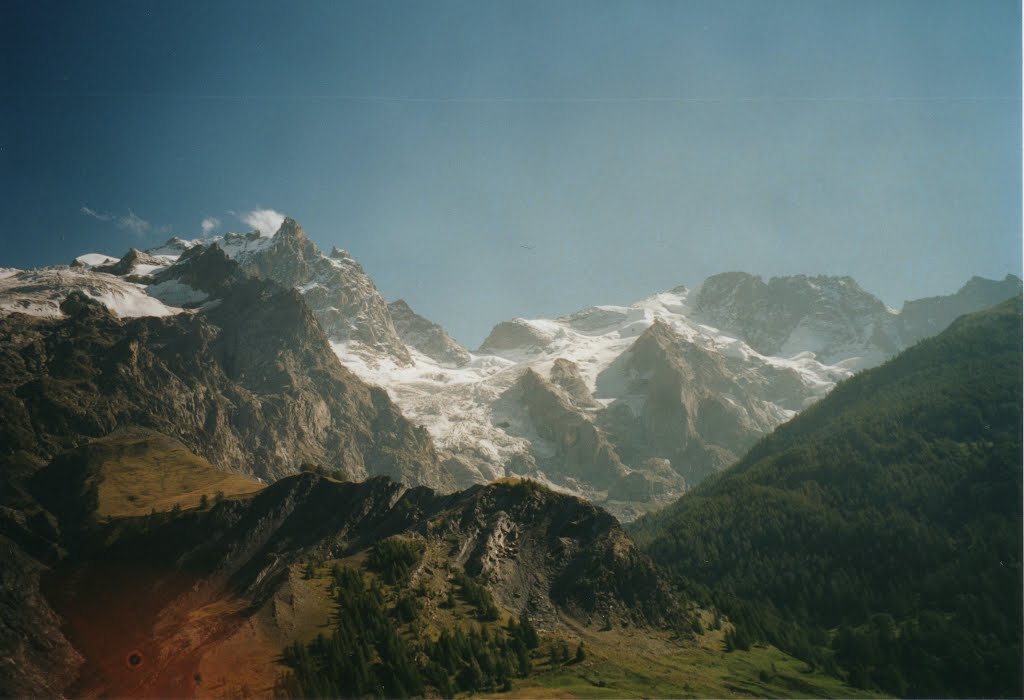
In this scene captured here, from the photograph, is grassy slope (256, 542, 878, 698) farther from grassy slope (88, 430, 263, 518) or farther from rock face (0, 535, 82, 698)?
grassy slope (88, 430, 263, 518)

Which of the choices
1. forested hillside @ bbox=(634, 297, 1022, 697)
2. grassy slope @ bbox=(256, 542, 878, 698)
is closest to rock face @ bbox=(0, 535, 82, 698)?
grassy slope @ bbox=(256, 542, 878, 698)

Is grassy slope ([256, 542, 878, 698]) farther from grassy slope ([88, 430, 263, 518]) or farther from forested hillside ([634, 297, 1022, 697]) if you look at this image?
grassy slope ([88, 430, 263, 518])

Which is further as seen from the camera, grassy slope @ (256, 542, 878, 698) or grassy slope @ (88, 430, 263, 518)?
grassy slope @ (88, 430, 263, 518)

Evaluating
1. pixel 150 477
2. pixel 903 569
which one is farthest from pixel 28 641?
pixel 903 569

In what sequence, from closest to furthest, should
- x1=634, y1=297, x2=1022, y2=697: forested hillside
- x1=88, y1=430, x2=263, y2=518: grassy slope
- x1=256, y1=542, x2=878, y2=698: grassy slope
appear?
1. x1=256, y1=542, x2=878, y2=698: grassy slope
2. x1=634, y1=297, x2=1022, y2=697: forested hillside
3. x1=88, y1=430, x2=263, y2=518: grassy slope

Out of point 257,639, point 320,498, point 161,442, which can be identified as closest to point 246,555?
point 320,498

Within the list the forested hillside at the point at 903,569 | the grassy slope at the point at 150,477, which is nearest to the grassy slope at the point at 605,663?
the forested hillside at the point at 903,569

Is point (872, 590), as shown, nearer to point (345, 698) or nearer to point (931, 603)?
point (931, 603)

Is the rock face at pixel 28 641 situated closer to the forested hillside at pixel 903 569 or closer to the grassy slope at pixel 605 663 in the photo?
the grassy slope at pixel 605 663

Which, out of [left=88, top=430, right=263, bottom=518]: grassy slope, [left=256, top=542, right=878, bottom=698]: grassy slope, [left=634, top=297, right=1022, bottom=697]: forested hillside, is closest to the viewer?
[left=256, top=542, right=878, bottom=698]: grassy slope

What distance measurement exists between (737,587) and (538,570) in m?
90.9

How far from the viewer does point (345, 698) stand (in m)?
63.1

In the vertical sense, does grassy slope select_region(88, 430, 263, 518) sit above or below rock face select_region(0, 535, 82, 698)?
above

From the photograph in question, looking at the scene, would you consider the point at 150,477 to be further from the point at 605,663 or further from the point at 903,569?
the point at 903,569
